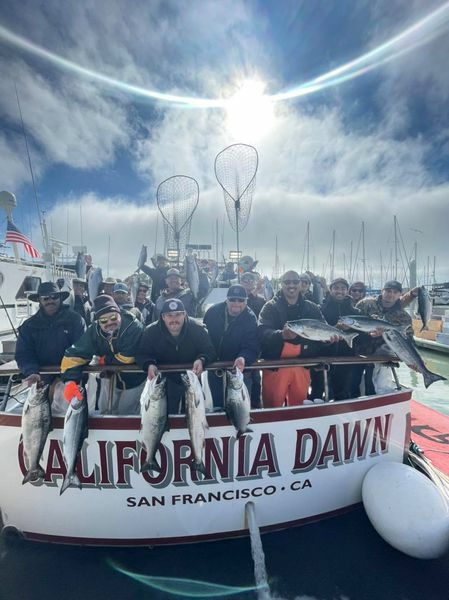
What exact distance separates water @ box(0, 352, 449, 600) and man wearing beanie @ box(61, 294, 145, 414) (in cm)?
131

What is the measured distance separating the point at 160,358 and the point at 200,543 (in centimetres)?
180

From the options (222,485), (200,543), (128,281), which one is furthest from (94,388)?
(128,281)

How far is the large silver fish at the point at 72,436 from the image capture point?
8.13ft

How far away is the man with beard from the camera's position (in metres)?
3.29

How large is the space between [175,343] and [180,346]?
56 millimetres

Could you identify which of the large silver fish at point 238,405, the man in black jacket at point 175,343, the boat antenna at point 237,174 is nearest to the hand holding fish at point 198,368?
the man in black jacket at point 175,343

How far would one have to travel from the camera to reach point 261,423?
274cm

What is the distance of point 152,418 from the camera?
2434 millimetres

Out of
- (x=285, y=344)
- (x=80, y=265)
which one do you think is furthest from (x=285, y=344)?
(x=80, y=265)

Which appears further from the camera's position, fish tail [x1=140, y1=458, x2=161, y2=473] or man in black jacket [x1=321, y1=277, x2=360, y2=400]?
man in black jacket [x1=321, y1=277, x2=360, y2=400]

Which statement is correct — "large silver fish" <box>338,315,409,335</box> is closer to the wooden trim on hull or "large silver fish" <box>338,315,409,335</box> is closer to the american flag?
the wooden trim on hull

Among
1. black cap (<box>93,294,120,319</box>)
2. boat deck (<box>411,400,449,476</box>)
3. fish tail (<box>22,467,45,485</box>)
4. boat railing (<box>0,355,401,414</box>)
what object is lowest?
boat deck (<box>411,400,449,476</box>)

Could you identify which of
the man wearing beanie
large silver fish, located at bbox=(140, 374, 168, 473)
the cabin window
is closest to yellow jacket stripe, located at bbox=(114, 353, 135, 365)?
the man wearing beanie

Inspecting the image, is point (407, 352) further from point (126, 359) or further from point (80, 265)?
point (80, 265)
